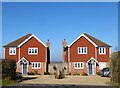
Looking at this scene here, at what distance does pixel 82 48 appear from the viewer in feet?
159

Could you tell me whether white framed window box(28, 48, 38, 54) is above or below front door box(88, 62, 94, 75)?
above

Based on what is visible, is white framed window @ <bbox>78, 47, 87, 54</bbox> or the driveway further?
white framed window @ <bbox>78, 47, 87, 54</bbox>

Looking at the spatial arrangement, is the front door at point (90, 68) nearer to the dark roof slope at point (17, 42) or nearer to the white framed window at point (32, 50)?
the white framed window at point (32, 50)

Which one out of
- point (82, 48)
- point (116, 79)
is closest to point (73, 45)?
point (82, 48)

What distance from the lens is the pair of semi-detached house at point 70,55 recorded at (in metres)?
48.0

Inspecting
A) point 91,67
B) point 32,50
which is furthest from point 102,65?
point 32,50

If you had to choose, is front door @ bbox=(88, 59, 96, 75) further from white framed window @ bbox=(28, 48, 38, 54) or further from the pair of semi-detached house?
white framed window @ bbox=(28, 48, 38, 54)

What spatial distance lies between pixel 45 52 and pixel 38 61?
6.22ft

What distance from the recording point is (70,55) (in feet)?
159

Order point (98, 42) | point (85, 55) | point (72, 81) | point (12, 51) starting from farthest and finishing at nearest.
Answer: point (98, 42) < point (12, 51) < point (85, 55) < point (72, 81)

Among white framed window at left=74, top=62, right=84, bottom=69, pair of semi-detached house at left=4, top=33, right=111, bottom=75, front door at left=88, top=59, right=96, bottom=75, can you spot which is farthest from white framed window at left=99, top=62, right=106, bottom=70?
white framed window at left=74, top=62, right=84, bottom=69

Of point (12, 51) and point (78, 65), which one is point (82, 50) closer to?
point (78, 65)

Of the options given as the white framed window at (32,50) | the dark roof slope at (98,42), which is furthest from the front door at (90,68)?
the white framed window at (32,50)

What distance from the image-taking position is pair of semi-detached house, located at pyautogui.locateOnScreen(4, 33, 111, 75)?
157 feet
